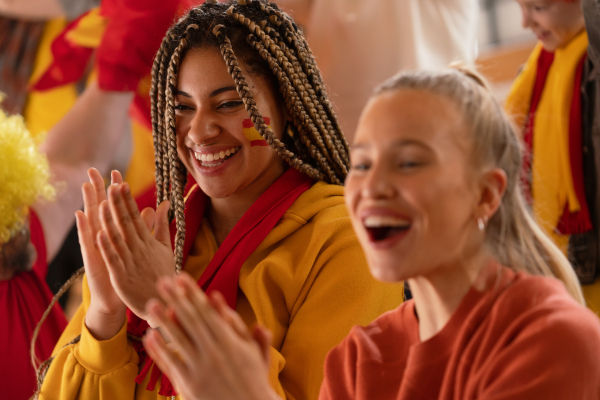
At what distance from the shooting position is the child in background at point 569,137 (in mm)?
1504

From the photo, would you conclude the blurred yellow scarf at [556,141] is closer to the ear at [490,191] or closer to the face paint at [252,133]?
the face paint at [252,133]

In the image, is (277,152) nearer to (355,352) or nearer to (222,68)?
(222,68)

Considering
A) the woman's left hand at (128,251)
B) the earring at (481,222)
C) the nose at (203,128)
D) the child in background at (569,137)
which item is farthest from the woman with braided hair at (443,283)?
the child in background at (569,137)

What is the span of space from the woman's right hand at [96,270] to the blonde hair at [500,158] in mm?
592

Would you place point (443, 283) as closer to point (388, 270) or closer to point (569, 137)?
point (388, 270)

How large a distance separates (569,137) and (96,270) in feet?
3.20

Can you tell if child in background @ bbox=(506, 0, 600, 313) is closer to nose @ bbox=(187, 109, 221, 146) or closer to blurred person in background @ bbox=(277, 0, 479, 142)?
blurred person in background @ bbox=(277, 0, 479, 142)

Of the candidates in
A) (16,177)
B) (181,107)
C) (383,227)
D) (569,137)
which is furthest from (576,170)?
(16,177)

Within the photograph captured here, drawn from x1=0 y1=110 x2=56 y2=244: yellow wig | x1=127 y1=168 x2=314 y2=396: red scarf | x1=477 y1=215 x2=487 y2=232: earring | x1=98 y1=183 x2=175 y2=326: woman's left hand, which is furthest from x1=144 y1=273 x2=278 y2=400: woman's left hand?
x1=0 y1=110 x2=56 y2=244: yellow wig

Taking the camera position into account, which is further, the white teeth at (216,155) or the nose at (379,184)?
the white teeth at (216,155)

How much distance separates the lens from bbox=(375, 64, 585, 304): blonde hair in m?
0.78

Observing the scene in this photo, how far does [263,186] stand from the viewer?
136 centimetres

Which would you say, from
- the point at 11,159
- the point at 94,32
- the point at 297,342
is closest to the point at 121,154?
the point at 94,32

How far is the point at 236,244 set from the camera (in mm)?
1276
